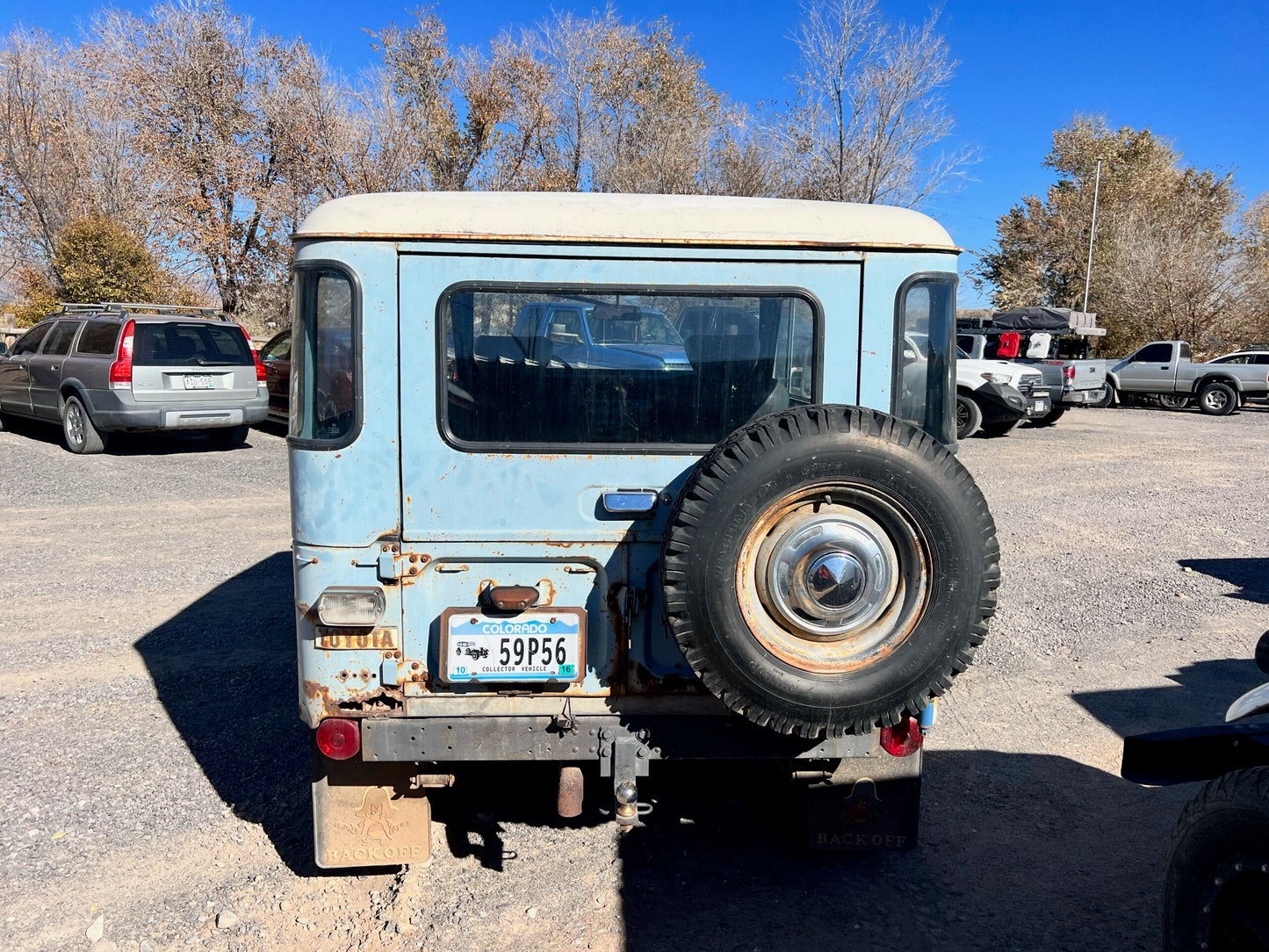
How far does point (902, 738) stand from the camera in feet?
10.4

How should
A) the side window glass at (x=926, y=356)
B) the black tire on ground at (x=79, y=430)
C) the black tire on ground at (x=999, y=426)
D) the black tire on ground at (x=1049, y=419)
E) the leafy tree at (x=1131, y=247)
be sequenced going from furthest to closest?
the leafy tree at (x=1131, y=247), the black tire on ground at (x=1049, y=419), the black tire on ground at (x=999, y=426), the black tire on ground at (x=79, y=430), the side window glass at (x=926, y=356)

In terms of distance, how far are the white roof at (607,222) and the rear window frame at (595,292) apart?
14cm

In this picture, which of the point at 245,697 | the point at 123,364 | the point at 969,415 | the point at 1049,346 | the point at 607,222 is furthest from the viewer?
the point at 1049,346

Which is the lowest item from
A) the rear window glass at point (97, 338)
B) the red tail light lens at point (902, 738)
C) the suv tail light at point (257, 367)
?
the red tail light lens at point (902, 738)

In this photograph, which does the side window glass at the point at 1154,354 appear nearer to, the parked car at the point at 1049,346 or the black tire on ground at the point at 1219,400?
the black tire on ground at the point at 1219,400

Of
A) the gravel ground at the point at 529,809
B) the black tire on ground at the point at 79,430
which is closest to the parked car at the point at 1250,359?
the gravel ground at the point at 529,809

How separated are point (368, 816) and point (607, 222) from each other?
6.96 ft

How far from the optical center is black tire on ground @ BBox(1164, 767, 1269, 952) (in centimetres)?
241

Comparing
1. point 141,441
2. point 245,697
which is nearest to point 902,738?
point 245,697

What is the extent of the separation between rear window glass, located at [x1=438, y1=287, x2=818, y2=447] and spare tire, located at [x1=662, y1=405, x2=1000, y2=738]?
385 mm

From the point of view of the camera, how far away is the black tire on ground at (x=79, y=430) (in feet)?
39.1

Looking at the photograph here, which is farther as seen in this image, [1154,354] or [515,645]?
[1154,354]

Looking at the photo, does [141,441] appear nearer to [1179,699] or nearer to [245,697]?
[245,697]

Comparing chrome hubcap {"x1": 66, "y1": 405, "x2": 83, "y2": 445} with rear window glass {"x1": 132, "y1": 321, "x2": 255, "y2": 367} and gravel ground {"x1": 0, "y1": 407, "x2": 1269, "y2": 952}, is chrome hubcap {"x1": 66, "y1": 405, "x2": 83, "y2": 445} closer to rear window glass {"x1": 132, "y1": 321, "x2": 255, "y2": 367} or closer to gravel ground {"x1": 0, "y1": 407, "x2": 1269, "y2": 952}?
rear window glass {"x1": 132, "y1": 321, "x2": 255, "y2": 367}
